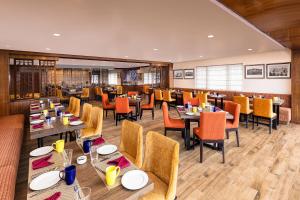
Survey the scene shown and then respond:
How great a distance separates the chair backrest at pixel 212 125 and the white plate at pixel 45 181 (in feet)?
7.27

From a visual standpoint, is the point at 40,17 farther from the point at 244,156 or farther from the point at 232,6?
the point at 244,156

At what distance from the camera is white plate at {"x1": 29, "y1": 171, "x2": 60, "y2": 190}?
1.18 metres

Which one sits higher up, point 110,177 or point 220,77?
point 220,77

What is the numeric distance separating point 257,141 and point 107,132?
3794mm

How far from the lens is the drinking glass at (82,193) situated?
40.7 inches

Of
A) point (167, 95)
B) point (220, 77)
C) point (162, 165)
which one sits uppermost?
point (220, 77)

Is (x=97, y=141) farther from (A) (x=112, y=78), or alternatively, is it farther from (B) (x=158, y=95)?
(A) (x=112, y=78)

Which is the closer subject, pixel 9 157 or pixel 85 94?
pixel 9 157

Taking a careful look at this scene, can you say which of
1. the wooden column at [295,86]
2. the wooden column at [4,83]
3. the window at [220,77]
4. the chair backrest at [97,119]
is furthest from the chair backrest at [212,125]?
the wooden column at [4,83]

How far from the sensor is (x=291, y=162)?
2.85m

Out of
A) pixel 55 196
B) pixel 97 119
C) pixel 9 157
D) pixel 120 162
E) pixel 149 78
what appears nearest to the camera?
pixel 55 196

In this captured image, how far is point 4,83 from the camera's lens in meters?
5.03

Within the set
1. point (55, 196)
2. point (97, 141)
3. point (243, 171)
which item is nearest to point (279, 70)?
point (243, 171)

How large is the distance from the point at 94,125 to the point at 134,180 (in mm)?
2218
